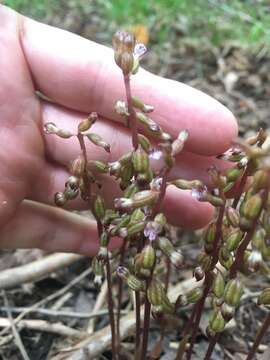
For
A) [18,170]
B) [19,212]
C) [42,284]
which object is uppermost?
[18,170]

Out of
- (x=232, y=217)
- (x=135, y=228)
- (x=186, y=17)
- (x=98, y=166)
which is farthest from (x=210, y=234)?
(x=186, y=17)

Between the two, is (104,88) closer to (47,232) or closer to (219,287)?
(47,232)

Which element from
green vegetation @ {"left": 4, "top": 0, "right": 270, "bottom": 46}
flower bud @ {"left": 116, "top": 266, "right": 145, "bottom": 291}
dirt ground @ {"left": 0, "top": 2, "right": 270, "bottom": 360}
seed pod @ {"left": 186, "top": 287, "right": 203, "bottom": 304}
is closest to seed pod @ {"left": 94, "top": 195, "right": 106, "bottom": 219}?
flower bud @ {"left": 116, "top": 266, "right": 145, "bottom": 291}

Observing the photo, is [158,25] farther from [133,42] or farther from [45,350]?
[133,42]

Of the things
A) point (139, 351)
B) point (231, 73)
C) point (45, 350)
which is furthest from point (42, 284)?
point (231, 73)

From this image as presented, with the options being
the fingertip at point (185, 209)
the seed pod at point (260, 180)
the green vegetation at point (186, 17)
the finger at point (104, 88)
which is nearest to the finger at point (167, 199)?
the fingertip at point (185, 209)

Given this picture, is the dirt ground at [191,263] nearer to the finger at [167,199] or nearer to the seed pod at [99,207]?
the finger at [167,199]

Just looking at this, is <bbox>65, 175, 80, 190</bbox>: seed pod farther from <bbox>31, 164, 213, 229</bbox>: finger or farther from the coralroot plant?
<bbox>31, 164, 213, 229</bbox>: finger
